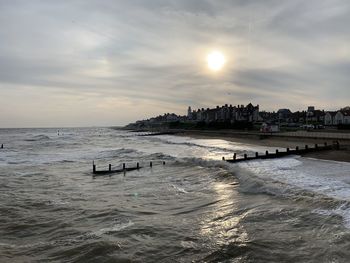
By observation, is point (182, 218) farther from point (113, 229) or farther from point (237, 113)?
point (237, 113)

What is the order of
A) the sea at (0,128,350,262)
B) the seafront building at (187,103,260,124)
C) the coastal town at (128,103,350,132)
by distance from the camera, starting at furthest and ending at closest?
1. the seafront building at (187,103,260,124)
2. the coastal town at (128,103,350,132)
3. the sea at (0,128,350,262)

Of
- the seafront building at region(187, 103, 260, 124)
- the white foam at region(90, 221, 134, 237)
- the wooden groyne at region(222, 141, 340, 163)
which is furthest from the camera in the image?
the seafront building at region(187, 103, 260, 124)

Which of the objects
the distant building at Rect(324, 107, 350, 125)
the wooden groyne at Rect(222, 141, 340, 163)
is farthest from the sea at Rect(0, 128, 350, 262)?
the distant building at Rect(324, 107, 350, 125)

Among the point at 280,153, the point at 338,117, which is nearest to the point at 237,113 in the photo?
the point at 338,117

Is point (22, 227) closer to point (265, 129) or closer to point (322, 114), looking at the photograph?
point (265, 129)

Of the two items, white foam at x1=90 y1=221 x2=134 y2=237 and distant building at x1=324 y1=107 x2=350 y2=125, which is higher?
distant building at x1=324 y1=107 x2=350 y2=125

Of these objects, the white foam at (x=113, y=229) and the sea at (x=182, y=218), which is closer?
the sea at (x=182, y=218)

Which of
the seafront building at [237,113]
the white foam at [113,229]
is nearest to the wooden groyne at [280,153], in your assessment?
the white foam at [113,229]

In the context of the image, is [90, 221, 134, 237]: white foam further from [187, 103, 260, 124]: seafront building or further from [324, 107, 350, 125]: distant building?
[187, 103, 260, 124]: seafront building

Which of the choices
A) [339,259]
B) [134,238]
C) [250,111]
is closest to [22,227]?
[134,238]

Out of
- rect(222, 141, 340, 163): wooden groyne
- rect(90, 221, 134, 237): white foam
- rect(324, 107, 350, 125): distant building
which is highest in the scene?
rect(324, 107, 350, 125): distant building

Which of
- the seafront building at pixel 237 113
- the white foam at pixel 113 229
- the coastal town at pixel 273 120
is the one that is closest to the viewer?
the white foam at pixel 113 229

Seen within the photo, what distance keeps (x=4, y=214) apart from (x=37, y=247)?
5514 millimetres

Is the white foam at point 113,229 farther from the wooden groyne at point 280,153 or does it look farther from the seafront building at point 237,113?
A: the seafront building at point 237,113
